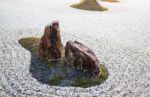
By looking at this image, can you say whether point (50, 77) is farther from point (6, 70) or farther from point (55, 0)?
point (55, 0)

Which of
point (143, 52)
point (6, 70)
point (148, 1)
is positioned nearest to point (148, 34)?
point (143, 52)

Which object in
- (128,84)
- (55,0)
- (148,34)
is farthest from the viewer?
(55,0)

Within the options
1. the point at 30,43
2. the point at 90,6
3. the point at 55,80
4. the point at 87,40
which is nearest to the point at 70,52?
the point at 55,80

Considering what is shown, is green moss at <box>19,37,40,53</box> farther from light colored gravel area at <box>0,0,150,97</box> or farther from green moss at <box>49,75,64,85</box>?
green moss at <box>49,75,64,85</box>

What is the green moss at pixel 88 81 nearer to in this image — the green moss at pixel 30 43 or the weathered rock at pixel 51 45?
the weathered rock at pixel 51 45

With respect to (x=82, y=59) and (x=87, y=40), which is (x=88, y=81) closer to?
(x=82, y=59)

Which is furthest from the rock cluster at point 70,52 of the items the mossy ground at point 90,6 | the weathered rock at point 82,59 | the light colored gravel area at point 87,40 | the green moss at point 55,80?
the mossy ground at point 90,6
